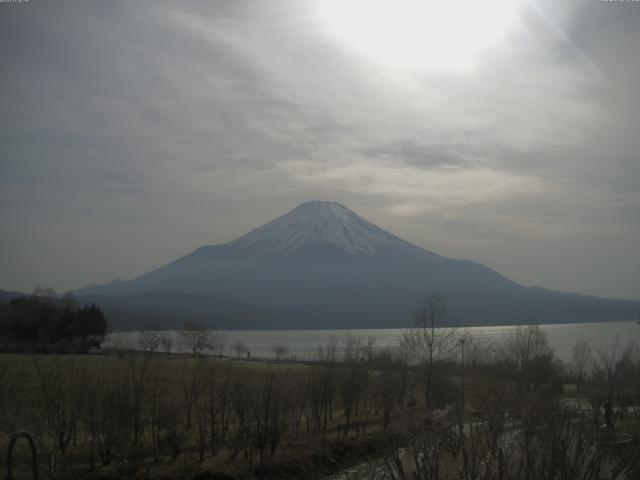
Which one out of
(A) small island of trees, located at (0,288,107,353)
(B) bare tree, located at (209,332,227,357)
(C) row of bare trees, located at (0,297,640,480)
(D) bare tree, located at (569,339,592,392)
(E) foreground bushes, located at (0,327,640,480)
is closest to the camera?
(C) row of bare trees, located at (0,297,640,480)

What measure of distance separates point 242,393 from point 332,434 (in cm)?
648

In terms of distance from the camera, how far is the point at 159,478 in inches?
789

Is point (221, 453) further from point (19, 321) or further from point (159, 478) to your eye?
point (19, 321)

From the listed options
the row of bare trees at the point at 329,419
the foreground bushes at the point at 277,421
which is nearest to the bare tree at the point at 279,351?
the row of bare trees at the point at 329,419

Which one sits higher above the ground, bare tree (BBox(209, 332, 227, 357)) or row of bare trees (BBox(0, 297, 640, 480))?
row of bare trees (BBox(0, 297, 640, 480))

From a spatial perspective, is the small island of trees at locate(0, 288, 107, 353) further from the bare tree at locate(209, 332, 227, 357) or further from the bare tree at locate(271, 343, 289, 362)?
the bare tree at locate(271, 343, 289, 362)

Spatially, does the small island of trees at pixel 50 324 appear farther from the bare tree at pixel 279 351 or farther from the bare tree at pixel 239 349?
the bare tree at pixel 279 351

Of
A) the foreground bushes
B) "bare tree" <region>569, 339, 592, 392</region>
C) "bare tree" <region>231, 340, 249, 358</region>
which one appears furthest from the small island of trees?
"bare tree" <region>569, 339, 592, 392</region>

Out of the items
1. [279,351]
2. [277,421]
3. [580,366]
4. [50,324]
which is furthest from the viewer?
[279,351]

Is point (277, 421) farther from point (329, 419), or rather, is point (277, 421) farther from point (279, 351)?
point (279, 351)

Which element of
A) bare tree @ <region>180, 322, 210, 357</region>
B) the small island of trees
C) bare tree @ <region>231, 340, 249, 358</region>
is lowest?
bare tree @ <region>231, 340, 249, 358</region>

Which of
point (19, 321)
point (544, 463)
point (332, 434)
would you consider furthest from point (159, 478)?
point (19, 321)

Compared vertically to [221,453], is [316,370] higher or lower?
higher

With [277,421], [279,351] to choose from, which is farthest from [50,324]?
[277,421]
